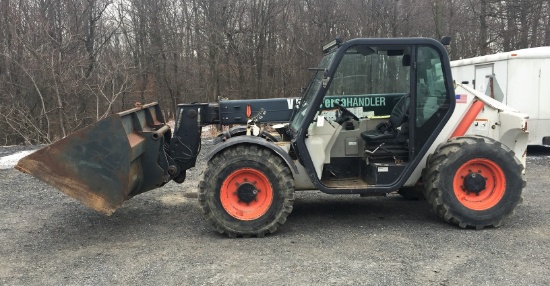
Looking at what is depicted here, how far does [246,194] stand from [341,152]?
141 centimetres

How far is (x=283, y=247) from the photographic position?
15.6 ft

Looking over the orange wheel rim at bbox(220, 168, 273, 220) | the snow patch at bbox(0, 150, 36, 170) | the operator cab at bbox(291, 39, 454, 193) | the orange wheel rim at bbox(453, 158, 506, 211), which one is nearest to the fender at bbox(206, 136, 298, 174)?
the operator cab at bbox(291, 39, 454, 193)

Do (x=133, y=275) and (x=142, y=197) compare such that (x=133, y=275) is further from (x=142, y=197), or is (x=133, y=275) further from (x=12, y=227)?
(x=142, y=197)

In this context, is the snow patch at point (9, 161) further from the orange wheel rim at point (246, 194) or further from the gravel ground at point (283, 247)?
the orange wheel rim at point (246, 194)

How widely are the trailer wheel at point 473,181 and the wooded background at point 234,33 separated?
557 inches

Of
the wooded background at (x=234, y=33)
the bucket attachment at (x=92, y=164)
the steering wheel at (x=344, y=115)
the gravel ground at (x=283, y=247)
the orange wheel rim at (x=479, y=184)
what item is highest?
the wooded background at (x=234, y=33)

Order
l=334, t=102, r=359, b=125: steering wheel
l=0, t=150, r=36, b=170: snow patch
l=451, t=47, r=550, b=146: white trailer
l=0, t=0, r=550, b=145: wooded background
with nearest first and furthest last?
l=334, t=102, r=359, b=125: steering wheel
l=0, t=150, r=36, b=170: snow patch
l=451, t=47, r=550, b=146: white trailer
l=0, t=0, r=550, b=145: wooded background

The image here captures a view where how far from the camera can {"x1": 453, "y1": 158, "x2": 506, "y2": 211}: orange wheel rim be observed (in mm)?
5164

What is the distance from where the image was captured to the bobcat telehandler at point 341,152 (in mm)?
4762

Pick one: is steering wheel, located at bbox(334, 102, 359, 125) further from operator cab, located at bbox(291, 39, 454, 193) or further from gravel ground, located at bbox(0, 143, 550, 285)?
gravel ground, located at bbox(0, 143, 550, 285)

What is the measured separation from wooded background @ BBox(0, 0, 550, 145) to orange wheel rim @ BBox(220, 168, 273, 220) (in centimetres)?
1432

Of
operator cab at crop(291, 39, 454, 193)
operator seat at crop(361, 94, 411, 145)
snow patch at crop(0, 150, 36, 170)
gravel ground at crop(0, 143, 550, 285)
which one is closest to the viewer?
gravel ground at crop(0, 143, 550, 285)

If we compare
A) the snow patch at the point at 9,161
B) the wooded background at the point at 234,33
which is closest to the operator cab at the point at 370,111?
the snow patch at the point at 9,161

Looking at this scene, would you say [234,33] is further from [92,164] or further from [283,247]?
[283,247]
